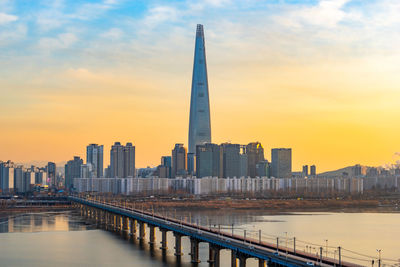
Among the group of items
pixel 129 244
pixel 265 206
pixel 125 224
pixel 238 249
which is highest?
pixel 238 249

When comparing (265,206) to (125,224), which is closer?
(125,224)

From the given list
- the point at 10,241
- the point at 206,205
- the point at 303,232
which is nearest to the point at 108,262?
the point at 10,241

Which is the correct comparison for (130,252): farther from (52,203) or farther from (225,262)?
(52,203)

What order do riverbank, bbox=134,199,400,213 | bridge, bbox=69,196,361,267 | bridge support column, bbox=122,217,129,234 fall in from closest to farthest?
1. bridge, bbox=69,196,361,267
2. bridge support column, bbox=122,217,129,234
3. riverbank, bbox=134,199,400,213

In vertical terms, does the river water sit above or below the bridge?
below

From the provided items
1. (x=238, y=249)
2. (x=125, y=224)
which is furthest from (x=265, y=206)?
(x=238, y=249)

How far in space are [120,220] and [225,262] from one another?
47.8 metres

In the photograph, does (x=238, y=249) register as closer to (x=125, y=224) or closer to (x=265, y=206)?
(x=125, y=224)

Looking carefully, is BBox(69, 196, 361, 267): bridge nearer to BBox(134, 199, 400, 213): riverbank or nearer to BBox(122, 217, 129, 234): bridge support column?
BBox(122, 217, 129, 234): bridge support column

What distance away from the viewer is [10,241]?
263 ft

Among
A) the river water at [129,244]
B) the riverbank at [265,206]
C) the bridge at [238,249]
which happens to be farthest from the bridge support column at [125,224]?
the riverbank at [265,206]

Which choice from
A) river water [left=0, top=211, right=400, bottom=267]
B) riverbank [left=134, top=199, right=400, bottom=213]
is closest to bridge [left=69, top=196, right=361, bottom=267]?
river water [left=0, top=211, right=400, bottom=267]

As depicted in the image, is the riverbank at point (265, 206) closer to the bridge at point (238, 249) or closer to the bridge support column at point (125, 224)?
the bridge support column at point (125, 224)

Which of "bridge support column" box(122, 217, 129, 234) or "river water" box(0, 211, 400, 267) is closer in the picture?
"river water" box(0, 211, 400, 267)
